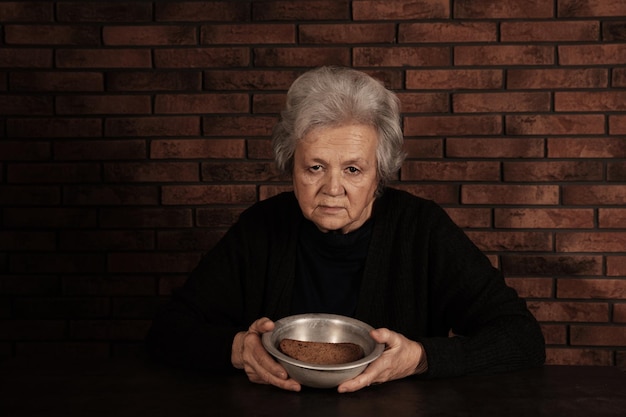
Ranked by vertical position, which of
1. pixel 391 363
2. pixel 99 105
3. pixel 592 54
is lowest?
pixel 391 363

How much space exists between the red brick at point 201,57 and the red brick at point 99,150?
332 mm

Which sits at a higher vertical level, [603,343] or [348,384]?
[348,384]

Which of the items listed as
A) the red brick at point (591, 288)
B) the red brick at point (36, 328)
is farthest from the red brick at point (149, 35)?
the red brick at point (591, 288)

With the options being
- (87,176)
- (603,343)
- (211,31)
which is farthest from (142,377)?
(603,343)

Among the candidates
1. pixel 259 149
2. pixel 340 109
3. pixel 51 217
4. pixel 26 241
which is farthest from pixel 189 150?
pixel 340 109

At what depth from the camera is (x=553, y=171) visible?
8.20 feet

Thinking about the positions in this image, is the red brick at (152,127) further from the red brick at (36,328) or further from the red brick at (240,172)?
the red brick at (36,328)

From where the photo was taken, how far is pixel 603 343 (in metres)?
2.53

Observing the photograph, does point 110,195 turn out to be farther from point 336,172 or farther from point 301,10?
point 336,172

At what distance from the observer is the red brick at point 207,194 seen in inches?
101

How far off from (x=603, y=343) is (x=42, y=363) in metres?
2.03

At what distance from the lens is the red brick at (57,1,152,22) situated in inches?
100.0

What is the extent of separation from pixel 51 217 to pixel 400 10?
1.58 metres

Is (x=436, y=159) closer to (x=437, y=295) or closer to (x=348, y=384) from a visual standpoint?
(x=437, y=295)
